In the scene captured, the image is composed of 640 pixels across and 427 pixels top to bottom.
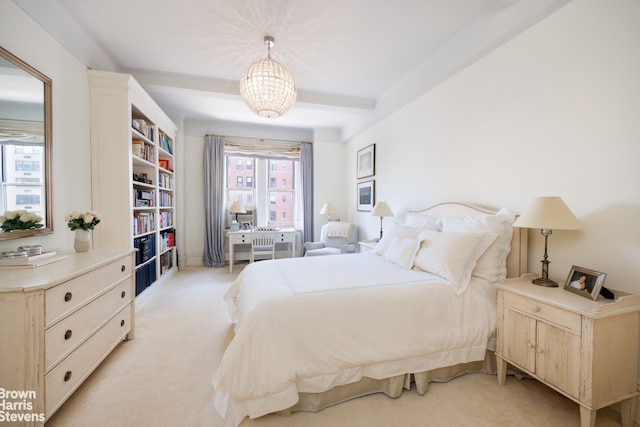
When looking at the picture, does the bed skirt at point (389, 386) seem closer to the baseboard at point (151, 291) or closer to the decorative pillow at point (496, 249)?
the decorative pillow at point (496, 249)

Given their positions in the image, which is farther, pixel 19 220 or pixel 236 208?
pixel 236 208

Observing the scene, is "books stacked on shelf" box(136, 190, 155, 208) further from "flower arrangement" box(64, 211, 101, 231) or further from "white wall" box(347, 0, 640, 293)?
"white wall" box(347, 0, 640, 293)

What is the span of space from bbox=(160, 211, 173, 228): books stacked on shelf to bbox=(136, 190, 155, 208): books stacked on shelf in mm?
446

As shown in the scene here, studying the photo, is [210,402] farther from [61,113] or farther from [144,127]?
[144,127]

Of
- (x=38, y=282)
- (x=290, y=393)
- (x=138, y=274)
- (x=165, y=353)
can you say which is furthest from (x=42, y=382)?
(x=138, y=274)

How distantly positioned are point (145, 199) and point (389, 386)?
336 cm

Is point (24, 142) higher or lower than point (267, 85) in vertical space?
lower

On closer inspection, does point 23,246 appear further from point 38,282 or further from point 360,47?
point 360,47

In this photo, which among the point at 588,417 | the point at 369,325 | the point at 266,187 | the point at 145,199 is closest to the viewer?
the point at 588,417

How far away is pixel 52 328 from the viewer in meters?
1.31

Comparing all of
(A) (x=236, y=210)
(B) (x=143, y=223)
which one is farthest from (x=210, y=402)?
(A) (x=236, y=210)

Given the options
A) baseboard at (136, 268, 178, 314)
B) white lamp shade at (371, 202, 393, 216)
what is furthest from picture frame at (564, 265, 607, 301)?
baseboard at (136, 268, 178, 314)

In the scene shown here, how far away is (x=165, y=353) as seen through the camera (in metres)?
2.06

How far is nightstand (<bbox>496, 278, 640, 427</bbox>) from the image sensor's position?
124cm
